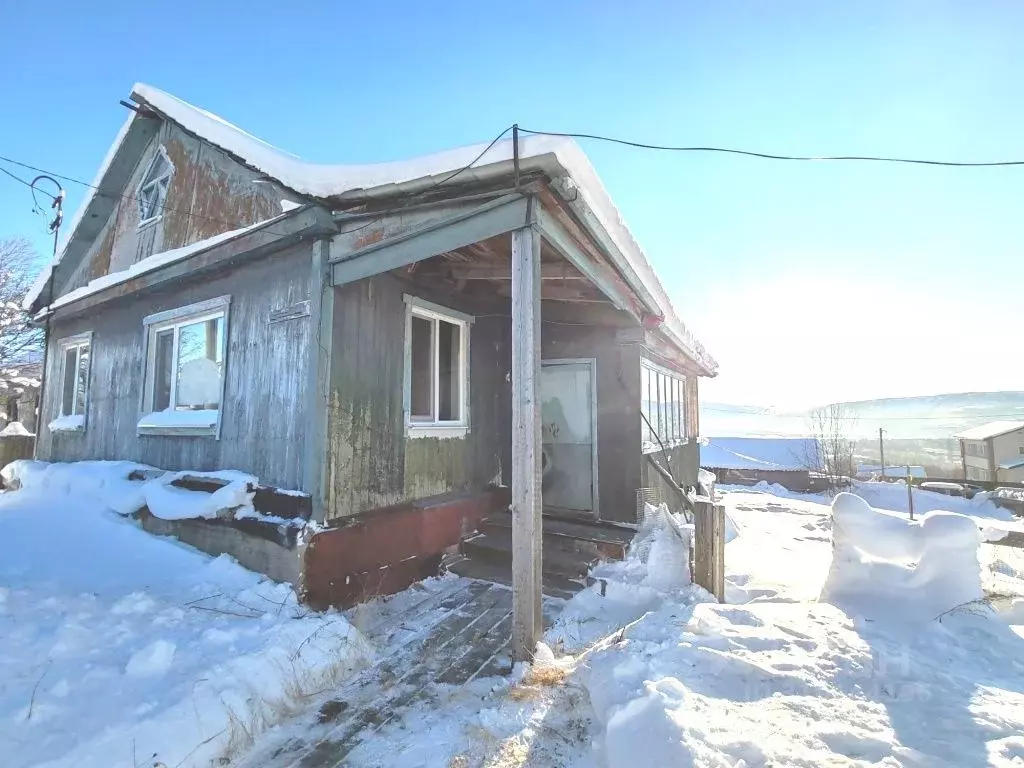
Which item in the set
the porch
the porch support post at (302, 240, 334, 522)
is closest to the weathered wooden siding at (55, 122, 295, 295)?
the porch support post at (302, 240, 334, 522)

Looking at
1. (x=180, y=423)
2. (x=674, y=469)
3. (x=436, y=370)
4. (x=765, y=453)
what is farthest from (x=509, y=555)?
(x=765, y=453)

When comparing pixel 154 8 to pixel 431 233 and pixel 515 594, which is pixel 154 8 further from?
pixel 515 594

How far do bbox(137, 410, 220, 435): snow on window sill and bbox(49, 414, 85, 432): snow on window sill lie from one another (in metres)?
1.99

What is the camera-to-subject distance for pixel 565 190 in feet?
10.9

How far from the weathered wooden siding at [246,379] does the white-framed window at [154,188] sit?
1.22 metres

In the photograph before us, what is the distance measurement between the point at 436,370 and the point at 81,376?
6.54 m

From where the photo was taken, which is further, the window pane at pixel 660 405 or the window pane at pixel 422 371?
the window pane at pixel 660 405

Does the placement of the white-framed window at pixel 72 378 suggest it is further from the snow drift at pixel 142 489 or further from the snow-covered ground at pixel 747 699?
the snow-covered ground at pixel 747 699

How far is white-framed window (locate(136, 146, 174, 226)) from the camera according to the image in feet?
21.3

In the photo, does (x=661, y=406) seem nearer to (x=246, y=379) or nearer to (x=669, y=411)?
(x=669, y=411)

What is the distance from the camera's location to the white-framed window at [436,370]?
521cm

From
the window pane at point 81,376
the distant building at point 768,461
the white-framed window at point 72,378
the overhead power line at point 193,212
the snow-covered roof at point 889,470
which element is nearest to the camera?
the overhead power line at point 193,212

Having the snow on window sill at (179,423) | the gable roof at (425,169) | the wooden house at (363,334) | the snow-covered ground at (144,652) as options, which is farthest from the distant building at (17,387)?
the snow-covered ground at (144,652)

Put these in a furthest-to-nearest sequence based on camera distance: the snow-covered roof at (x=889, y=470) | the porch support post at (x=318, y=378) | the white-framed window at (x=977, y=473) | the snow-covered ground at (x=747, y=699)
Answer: the white-framed window at (x=977, y=473), the snow-covered roof at (x=889, y=470), the porch support post at (x=318, y=378), the snow-covered ground at (x=747, y=699)
